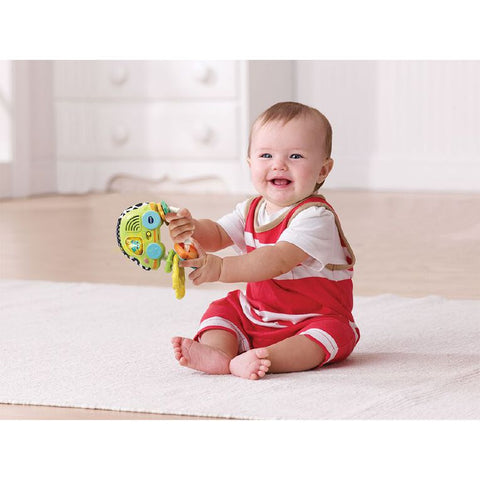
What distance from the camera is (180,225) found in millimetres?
1126

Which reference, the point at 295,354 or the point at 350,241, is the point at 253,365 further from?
the point at 350,241

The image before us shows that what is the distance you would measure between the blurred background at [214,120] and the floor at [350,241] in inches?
8.6

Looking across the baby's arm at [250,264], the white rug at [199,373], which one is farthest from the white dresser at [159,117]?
the baby's arm at [250,264]

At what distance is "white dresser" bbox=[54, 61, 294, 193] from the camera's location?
371 cm

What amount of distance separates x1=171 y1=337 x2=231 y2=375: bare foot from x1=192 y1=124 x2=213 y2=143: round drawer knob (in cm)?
265

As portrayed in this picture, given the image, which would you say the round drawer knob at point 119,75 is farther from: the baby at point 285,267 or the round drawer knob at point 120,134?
the baby at point 285,267

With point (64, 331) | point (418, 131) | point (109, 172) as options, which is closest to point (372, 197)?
point (418, 131)

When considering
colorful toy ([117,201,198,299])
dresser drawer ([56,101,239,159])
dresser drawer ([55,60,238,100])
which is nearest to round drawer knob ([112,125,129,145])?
dresser drawer ([56,101,239,159])

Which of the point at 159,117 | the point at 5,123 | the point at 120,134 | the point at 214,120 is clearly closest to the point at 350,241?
the point at 214,120

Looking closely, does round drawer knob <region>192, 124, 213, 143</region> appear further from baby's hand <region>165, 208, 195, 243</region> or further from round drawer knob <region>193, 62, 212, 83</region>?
baby's hand <region>165, 208, 195, 243</region>

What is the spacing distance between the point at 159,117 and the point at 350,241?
166 cm

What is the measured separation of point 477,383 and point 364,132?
2.81 m

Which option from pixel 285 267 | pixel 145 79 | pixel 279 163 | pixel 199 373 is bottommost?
pixel 199 373
